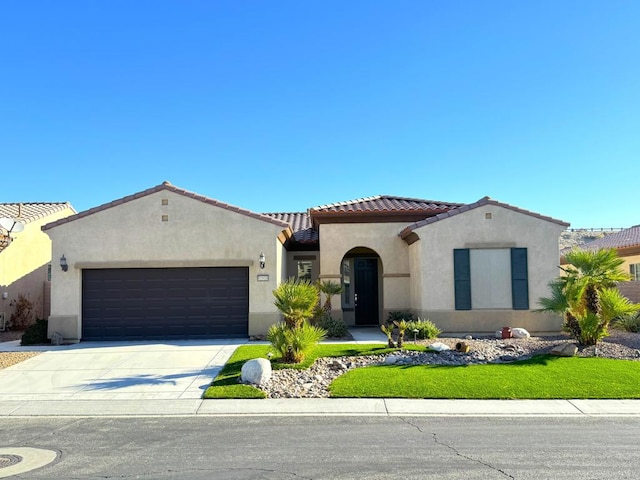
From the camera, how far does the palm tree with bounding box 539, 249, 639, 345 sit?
12523 mm

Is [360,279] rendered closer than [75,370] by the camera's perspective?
No

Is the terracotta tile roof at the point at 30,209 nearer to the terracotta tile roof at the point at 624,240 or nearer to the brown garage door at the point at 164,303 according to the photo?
the brown garage door at the point at 164,303

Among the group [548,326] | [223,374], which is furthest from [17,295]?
[548,326]

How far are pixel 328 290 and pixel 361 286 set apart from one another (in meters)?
3.28

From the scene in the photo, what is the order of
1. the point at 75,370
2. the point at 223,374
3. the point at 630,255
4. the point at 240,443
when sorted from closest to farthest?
the point at 240,443 < the point at 223,374 < the point at 75,370 < the point at 630,255

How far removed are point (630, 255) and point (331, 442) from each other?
2211 centimetres

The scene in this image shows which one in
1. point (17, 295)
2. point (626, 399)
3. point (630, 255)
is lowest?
point (626, 399)

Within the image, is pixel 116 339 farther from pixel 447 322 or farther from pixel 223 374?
pixel 447 322

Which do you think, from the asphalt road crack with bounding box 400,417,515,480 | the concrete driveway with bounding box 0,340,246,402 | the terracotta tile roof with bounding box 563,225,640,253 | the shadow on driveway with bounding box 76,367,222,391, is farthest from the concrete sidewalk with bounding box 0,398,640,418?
the terracotta tile roof with bounding box 563,225,640,253

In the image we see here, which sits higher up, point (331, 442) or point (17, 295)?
point (17, 295)

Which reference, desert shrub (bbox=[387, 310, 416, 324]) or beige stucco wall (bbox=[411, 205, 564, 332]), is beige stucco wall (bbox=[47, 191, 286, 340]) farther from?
beige stucco wall (bbox=[411, 205, 564, 332])

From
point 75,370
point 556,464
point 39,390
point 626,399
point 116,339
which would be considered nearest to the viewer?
point 556,464

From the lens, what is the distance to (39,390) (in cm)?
993

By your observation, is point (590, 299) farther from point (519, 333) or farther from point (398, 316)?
point (398, 316)
